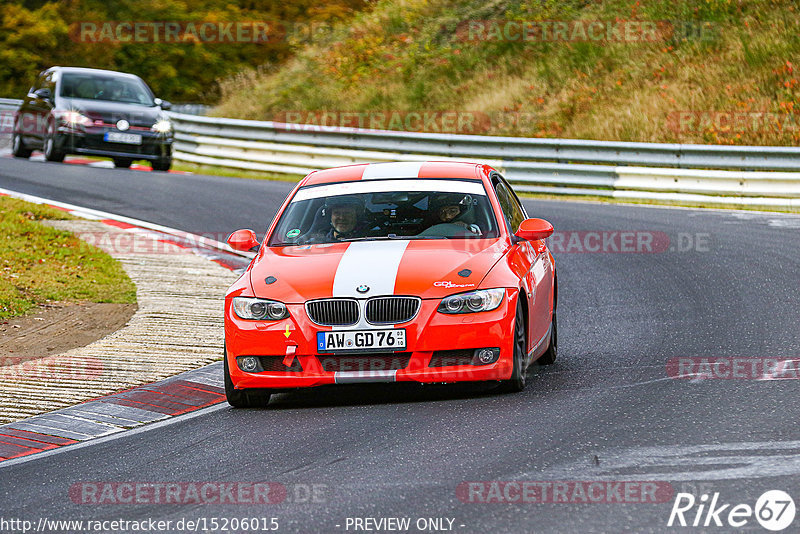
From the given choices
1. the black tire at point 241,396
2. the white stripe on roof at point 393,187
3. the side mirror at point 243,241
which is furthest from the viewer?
the white stripe on roof at point 393,187

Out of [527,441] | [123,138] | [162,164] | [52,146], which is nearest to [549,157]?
[162,164]

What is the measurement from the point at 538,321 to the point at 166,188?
1407 centimetres

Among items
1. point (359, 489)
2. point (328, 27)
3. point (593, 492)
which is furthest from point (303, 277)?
point (328, 27)

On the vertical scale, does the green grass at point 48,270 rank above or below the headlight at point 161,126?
below

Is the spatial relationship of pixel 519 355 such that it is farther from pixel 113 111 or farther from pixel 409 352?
pixel 113 111

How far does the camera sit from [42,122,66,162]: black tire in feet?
82.6

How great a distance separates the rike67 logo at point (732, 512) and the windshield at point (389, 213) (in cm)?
380

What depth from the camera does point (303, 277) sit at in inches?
324

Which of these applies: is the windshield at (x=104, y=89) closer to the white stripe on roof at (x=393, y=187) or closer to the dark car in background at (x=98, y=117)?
the dark car in background at (x=98, y=117)

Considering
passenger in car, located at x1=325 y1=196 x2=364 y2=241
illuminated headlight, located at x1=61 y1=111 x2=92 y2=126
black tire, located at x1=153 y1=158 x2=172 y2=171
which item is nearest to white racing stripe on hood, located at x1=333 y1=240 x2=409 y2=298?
passenger in car, located at x1=325 y1=196 x2=364 y2=241

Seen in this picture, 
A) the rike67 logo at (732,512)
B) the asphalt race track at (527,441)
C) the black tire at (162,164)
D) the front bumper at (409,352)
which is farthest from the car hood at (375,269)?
the black tire at (162,164)

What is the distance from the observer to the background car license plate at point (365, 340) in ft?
25.7

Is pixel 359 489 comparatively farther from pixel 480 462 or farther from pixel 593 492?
pixel 593 492

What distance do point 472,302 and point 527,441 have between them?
1.42 metres
